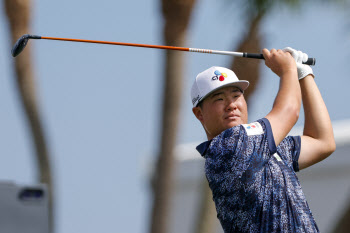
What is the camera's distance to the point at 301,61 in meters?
4.62

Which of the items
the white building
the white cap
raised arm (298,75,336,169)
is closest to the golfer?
the white cap

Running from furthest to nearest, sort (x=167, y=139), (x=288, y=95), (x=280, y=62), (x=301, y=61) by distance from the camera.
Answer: (x=167, y=139) < (x=301, y=61) < (x=280, y=62) < (x=288, y=95)

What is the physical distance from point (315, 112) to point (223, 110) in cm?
64

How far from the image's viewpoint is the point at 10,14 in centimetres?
1279

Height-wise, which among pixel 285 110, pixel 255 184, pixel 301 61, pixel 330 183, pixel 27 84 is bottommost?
pixel 255 184

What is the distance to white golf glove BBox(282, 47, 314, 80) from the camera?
455cm

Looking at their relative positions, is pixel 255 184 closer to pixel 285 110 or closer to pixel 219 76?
pixel 285 110

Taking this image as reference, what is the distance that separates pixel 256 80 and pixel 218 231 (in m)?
5.43

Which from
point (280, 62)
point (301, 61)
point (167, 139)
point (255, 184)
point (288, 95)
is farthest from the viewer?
point (167, 139)

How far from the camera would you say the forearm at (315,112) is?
15.4ft

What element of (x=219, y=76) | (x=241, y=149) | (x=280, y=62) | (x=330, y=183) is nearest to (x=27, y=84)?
(x=330, y=183)

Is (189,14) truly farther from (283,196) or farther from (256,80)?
(283,196)

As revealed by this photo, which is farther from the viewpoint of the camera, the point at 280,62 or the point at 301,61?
the point at 301,61

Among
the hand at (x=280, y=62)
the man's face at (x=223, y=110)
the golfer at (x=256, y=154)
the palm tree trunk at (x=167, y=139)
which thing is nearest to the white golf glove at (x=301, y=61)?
the golfer at (x=256, y=154)
